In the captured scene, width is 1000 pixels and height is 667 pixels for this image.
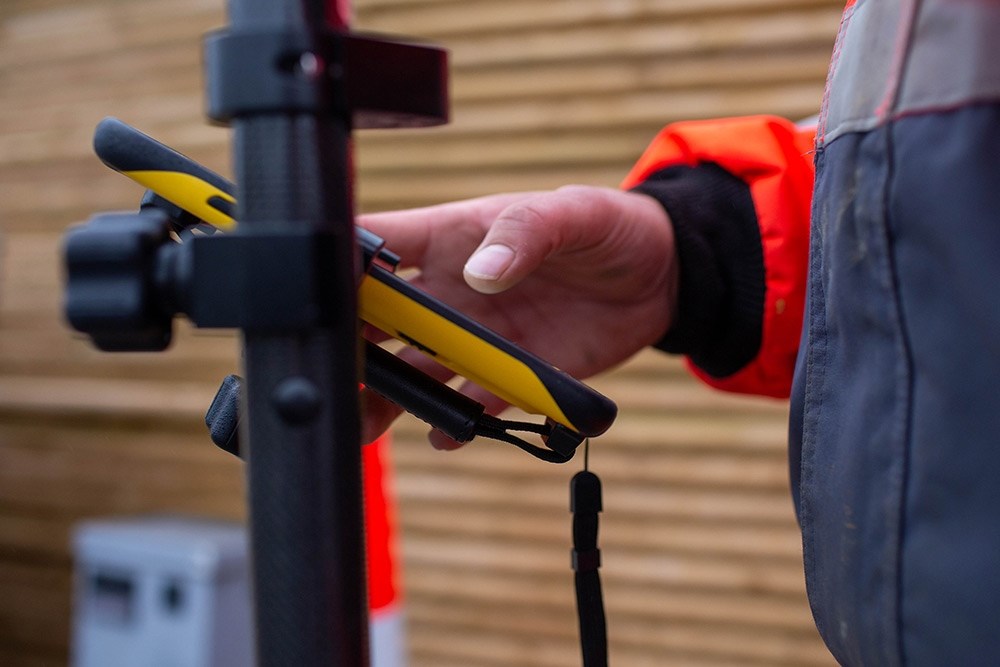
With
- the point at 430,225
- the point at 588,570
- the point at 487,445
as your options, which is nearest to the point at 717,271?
the point at 430,225

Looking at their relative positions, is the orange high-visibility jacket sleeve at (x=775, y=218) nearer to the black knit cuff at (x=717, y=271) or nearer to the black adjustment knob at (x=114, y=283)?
the black knit cuff at (x=717, y=271)

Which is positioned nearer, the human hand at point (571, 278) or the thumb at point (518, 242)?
the thumb at point (518, 242)

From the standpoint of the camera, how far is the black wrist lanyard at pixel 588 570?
64 centimetres

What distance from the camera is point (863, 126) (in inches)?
19.3

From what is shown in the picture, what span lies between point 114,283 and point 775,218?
764 millimetres

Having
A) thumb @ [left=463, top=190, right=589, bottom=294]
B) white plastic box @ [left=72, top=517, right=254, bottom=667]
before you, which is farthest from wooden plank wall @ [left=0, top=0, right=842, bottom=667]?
thumb @ [left=463, top=190, right=589, bottom=294]

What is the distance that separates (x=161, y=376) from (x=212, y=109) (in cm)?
265

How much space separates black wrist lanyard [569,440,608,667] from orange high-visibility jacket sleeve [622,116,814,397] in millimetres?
408

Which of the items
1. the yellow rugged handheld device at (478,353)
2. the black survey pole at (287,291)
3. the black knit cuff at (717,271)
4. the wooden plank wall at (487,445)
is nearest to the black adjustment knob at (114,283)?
the black survey pole at (287,291)

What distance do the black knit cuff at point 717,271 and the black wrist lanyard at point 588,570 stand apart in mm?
395

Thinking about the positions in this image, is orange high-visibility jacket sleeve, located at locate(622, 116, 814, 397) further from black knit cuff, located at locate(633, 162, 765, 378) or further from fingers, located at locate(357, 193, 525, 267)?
fingers, located at locate(357, 193, 525, 267)

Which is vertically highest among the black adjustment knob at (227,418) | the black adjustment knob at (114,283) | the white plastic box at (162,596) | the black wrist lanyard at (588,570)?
the black adjustment knob at (114,283)

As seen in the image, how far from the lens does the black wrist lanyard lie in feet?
2.11

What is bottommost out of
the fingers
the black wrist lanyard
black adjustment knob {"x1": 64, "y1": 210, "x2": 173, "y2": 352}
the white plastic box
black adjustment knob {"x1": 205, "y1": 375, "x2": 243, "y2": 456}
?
the white plastic box
